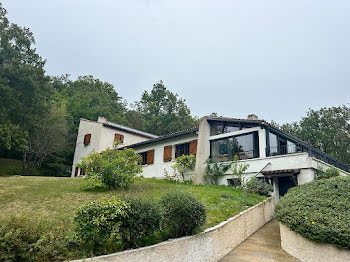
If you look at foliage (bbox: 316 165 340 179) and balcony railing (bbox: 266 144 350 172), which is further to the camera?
balcony railing (bbox: 266 144 350 172)

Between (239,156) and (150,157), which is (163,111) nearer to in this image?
(150,157)

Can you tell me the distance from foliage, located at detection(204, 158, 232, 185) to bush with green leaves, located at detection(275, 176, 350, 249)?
24.0ft

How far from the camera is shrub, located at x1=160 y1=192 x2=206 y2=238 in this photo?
7.08 meters

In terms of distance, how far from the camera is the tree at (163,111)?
42875 millimetres

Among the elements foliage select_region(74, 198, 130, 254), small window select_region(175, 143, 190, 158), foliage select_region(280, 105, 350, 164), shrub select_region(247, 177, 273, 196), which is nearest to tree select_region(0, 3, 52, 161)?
small window select_region(175, 143, 190, 158)

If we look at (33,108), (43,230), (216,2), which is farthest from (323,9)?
(33,108)

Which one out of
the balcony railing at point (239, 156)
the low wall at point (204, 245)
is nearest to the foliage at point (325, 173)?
the balcony railing at point (239, 156)

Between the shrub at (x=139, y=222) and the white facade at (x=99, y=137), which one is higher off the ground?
the white facade at (x=99, y=137)

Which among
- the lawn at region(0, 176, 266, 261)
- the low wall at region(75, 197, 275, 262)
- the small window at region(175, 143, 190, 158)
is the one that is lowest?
the low wall at region(75, 197, 275, 262)

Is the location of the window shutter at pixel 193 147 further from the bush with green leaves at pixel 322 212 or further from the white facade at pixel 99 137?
the white facade at pixel 99 137

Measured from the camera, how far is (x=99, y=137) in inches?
1120

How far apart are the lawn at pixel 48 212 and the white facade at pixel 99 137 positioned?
12.4 meters

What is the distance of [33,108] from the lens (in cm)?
2425

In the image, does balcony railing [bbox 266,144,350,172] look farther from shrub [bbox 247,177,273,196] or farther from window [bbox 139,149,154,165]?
window [bbox 139,149,154,165]
